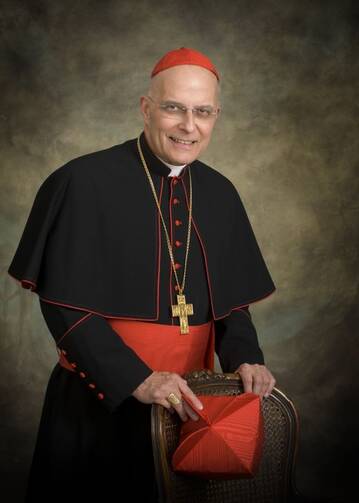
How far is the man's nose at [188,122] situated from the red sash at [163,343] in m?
0.80

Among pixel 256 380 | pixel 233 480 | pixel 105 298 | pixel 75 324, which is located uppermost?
pixel 105 298

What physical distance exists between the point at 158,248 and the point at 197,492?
100 centimetres

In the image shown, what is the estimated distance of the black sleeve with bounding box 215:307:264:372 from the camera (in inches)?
118

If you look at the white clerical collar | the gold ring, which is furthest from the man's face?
the gold ring

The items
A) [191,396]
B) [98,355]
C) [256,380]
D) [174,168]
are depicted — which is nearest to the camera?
[191,396]

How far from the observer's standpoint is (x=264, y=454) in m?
2.62

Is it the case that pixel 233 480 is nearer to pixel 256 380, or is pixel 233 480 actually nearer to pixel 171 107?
pixel 256 380

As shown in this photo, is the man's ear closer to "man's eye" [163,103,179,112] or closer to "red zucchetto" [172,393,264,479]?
"man's eye" [163,103,179,112]

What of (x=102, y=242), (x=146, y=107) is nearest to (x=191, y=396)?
(x=102, y=242)

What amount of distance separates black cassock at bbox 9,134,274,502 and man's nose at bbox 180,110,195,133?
0.29m

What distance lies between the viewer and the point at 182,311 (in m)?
2.94

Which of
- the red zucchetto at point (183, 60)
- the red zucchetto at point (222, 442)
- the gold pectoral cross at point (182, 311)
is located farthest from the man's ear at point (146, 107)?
the red zucchetto at point (222, 442)

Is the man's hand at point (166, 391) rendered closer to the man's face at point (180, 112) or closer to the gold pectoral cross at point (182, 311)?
the gold pectoral cross at point (182, 311)

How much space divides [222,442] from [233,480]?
27 centimetres
